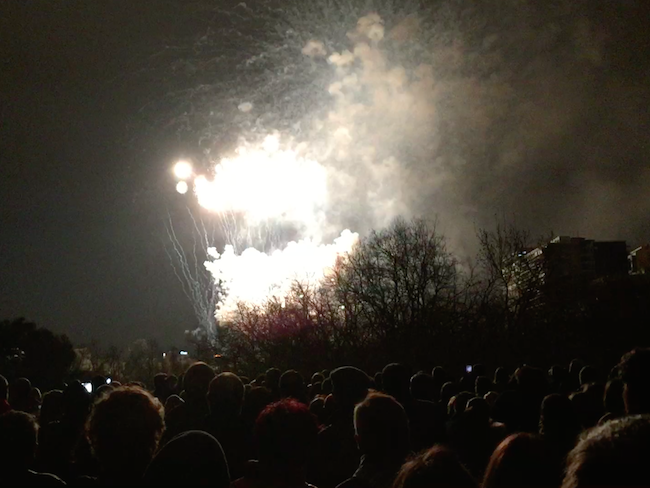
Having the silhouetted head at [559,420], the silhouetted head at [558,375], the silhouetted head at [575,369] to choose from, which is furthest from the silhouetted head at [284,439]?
the silhouetted head at [575,369]

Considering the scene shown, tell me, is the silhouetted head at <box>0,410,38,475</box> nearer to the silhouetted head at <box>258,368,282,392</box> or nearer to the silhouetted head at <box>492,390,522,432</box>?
the silhouetted head at <box>492,390,522,432</box>

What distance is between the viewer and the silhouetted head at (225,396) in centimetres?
514

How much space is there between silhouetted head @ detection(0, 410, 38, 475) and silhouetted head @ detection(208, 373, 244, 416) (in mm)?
1797

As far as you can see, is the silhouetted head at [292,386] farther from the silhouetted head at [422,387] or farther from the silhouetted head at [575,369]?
the silhouetted head at [575,369]

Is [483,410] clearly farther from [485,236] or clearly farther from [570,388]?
[485,236]

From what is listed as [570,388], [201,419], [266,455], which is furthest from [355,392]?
[570,388]

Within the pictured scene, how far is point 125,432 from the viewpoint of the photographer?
305 cm

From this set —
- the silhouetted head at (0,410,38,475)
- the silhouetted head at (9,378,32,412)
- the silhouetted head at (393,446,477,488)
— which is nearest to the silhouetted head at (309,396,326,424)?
the silhouetted head at (0,410,38,475)

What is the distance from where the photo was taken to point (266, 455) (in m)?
3.16

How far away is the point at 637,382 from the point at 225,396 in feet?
10.6

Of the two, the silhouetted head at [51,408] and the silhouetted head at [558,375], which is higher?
the silhouetted head at [51,408]

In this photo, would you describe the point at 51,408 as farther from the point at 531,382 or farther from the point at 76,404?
the point at 531,382

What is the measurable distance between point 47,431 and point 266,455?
10.4 ft

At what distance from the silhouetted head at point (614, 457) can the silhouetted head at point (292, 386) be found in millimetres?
5486
